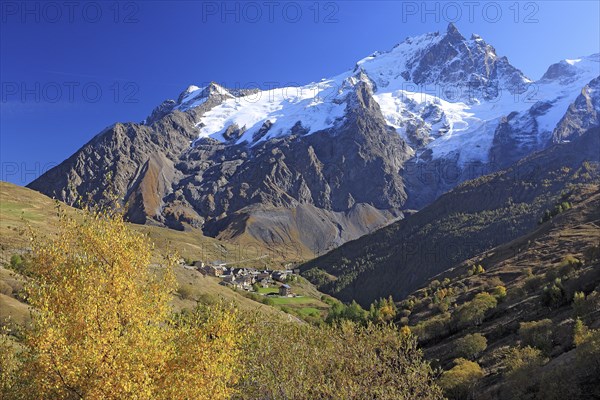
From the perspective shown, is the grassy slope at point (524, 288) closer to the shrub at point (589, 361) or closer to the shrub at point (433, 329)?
the shrub at point (433, 329)

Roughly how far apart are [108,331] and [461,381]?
35235 mm

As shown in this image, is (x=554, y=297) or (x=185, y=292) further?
(x=185, y=292)

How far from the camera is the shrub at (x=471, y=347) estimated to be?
174 ft

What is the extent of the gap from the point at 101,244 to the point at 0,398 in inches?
350

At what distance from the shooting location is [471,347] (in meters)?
53.6

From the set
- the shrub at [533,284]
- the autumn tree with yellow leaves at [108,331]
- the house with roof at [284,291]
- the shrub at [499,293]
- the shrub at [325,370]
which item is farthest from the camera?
the house with roof at [284,291]

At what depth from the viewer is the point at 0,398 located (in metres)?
20.9

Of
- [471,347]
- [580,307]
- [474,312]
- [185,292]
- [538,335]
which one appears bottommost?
[471,347]

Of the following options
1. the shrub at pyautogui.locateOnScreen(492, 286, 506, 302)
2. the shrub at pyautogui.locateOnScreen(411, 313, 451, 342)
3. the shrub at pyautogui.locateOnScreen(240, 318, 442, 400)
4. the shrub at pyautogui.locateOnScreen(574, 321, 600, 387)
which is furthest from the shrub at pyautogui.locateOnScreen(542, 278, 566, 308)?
the shrub at pyautogui.locateOnScreen(240, 318, 442, 400)

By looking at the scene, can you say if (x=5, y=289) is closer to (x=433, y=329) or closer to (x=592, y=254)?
(x=433, y=329)

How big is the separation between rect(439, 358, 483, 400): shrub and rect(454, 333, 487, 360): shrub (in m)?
8.75

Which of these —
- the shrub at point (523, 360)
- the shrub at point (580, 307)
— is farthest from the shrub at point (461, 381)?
the shrub at point (580, 307)

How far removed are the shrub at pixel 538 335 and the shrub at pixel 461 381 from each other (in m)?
6.09

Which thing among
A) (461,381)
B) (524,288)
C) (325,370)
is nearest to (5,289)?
(325,370)
